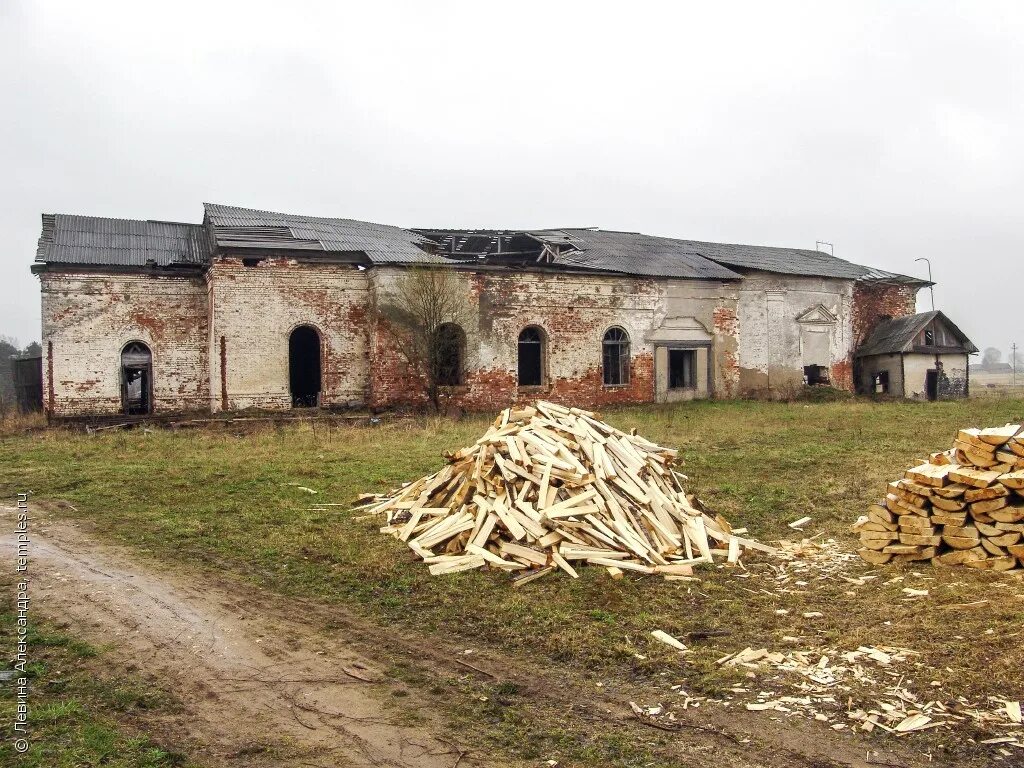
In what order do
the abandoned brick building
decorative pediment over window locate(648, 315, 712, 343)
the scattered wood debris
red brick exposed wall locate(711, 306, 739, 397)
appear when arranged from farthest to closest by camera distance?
red brick exposed wall locate(711, 306, 739, 397)
decorative pediment over window locate(648, 315, 712, 343)
the abandoned brick building
the scattered wood debris

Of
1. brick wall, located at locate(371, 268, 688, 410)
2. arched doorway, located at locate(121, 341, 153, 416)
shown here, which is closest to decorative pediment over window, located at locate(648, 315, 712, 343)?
brick wall, located at locate(371, 268, 688, 410)

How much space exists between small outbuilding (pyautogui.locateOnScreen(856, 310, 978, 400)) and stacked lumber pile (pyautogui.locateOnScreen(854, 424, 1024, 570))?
73.7 feet

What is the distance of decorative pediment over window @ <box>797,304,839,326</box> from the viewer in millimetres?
27984

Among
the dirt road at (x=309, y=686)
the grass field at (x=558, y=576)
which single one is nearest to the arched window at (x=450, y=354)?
the grass field at (x=558, y=576)

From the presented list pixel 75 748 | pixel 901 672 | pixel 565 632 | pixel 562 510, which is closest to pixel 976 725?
pixel 901 672

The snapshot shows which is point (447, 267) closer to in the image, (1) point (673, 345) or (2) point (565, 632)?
(1) point (673, 345)

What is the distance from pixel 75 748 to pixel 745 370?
994 inches

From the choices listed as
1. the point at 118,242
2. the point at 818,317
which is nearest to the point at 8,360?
the point at 118,242

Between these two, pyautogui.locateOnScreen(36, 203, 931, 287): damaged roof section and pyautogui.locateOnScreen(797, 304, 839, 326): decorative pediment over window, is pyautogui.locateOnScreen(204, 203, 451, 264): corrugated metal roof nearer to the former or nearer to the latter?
pyautogui.locateOnScreen(36, 203, 931, 287): damaged roof section

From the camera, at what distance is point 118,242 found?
2208 cm

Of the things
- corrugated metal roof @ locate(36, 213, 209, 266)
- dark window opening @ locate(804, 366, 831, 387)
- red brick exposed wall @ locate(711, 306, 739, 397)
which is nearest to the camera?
corrugated metal roof @ locate(36, 213, 209, 266)

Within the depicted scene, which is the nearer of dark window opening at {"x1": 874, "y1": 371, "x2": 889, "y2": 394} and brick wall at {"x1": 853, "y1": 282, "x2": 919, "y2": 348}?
dark window opening at {"x1": 874, "y1": 371, "x2": 889, "y2": 394}

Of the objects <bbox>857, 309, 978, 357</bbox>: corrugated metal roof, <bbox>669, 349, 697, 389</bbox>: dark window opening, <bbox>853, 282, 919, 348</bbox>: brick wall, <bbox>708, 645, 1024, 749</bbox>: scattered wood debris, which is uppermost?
<bbox>853, 282, 919, 348</bbox>: brick wall

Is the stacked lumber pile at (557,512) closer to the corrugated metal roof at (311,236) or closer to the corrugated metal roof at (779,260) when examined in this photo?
the corrugated metal roof at (311,236)
